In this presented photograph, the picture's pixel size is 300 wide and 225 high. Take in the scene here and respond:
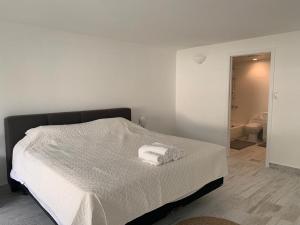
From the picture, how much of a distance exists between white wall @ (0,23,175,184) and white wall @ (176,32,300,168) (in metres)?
0.43

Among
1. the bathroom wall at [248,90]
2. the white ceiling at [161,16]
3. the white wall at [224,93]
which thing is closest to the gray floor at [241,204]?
the white wall at [224,93]

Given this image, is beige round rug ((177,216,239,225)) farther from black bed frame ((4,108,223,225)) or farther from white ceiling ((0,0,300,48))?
white ceiling ((0,0,300,48))

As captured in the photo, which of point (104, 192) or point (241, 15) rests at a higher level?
point (241, 15)

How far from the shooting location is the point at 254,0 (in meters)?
2.27

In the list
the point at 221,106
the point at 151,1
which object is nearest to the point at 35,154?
the point at 151,1

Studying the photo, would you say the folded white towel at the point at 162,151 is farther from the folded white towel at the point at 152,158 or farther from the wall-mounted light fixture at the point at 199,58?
the wall-mounted light fixture at the point at 199,58

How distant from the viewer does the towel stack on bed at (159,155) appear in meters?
2.24

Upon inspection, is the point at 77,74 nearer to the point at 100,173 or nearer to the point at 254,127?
the point at 100,173

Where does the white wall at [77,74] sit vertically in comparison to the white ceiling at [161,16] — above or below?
below

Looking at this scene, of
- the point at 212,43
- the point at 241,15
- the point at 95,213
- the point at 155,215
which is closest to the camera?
the point at 95,213

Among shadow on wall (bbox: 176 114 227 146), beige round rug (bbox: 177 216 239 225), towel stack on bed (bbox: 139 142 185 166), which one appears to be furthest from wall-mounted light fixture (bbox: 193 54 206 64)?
beige round rug (bbox: 177 216 239 225)

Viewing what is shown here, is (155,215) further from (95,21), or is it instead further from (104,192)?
(95,21)

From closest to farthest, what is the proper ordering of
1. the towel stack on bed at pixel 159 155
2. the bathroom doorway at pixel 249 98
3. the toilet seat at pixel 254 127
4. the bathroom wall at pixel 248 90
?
the towel stack on bed at pixel 159 155 → the toilet seat at pixel 254 127 → the bathroom doorway at pixel 249 98 → the bathroom wall at pixel 248 90

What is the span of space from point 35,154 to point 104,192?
1252 mm
